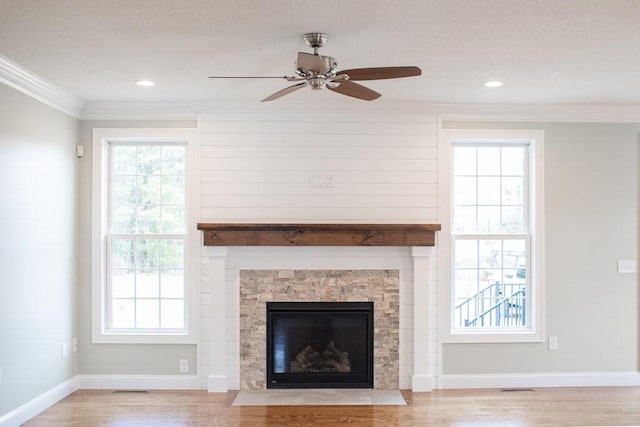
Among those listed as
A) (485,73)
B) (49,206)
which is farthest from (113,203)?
(485,73)

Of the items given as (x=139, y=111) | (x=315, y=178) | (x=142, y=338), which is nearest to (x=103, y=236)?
(x=142, y=338)

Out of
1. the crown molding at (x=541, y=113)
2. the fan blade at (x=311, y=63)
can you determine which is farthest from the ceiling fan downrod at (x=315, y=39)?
the crown molding at (x=541, y=113)

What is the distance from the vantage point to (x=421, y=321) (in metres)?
4.63

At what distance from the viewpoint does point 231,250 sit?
4656 millimetres

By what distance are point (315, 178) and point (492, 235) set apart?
5.61ft

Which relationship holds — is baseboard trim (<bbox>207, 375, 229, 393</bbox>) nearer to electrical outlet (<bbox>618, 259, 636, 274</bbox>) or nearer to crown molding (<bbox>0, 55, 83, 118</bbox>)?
crown molding (<bbox>0, 55, 83, 118</bbox>)

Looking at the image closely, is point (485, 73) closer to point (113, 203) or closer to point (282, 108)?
point (282, 108)

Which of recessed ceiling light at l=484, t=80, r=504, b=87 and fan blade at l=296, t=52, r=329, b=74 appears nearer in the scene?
fan blade at l=296, t=52, r=329, b=74

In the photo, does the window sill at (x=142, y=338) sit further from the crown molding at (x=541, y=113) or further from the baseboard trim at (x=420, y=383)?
the crown molding at (x=541, y=113)

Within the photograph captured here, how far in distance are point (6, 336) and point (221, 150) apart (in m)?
2.17

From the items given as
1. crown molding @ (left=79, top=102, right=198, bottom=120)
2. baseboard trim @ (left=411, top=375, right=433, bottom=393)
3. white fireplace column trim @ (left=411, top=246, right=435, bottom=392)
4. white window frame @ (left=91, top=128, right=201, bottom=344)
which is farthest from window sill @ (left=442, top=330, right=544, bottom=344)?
crown molding @ (left=79, top=102, right=198, bottom=120)

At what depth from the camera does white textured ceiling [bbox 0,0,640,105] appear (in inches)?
99.7

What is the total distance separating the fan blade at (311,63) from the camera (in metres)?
2.62

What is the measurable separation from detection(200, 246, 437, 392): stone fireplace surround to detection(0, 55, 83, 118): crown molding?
1.66 m
